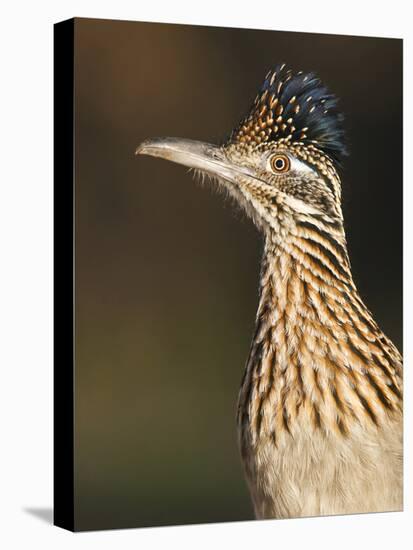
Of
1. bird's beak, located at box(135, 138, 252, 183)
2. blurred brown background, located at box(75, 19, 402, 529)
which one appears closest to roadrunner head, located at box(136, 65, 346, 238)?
bird's beak, located at box(135, 138, 252, 183)

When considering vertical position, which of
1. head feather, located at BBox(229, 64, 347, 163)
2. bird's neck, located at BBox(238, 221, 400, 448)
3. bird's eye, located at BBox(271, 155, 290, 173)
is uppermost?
head feather, located at BBox(229, 64, 347, 163)

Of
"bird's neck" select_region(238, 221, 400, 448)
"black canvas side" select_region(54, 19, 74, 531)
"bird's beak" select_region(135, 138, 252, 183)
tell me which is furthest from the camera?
"bird's neck" select_region(238, 221, 400, 448)

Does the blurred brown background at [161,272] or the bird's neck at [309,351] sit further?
the bird's neck at [309,351]

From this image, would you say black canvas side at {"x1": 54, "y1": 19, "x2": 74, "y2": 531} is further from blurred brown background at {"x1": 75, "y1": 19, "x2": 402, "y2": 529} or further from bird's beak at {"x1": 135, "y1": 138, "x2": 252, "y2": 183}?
bird's beak at {"x1": 135, "y1": 138, "x2": 252, "y2": 183}

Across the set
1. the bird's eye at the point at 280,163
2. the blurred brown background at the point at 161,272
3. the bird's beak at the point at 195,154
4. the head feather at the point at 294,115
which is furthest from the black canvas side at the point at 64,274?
the bird's eye at the point at 280,163

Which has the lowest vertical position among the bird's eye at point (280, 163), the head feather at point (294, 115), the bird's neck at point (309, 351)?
the bird's neck at point (309, 351)

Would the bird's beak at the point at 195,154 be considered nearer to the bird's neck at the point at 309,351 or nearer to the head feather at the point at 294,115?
the head feather at the point at 294,115

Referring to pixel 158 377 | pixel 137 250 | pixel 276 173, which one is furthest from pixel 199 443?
pixel 276 173
